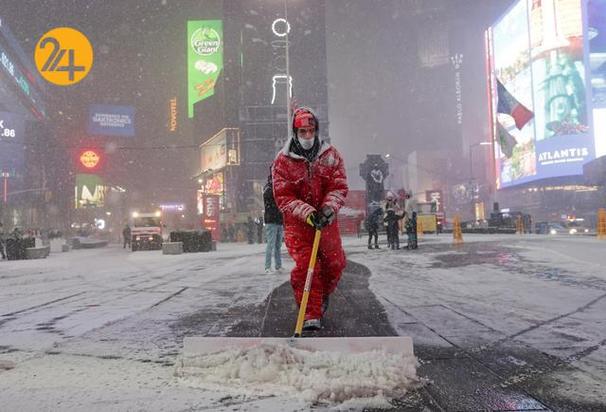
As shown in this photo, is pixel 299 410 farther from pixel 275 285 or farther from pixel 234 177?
pixel 234 177

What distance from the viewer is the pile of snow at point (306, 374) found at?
2.26 m

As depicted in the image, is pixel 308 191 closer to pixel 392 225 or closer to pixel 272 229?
pixel 272 229

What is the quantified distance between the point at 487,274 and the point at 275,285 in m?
3.42

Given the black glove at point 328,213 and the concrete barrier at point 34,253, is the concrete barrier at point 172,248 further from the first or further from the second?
the black glove at point 328,213

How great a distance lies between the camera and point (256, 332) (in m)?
3.59

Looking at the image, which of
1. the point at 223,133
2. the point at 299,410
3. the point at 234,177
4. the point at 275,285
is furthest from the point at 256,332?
the point at 223,133

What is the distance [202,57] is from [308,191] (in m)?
77.0

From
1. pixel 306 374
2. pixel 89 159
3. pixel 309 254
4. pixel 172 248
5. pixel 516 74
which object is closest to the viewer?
pixel 306 374

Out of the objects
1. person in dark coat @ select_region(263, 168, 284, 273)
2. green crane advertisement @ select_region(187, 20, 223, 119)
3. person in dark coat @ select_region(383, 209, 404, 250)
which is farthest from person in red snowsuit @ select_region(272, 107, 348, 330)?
green crane advertisement @ select_region(187, 20, 223, 119)

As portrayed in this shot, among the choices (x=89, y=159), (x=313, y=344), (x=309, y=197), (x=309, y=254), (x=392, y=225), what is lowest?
(x=313, y=344)

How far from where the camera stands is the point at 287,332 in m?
3.50

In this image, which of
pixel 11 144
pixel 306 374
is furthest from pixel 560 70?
pixel 11 144

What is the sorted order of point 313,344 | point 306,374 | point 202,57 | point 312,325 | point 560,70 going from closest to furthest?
point 306,374, point 313,344, point 312,325, point 560,70, point 202,57

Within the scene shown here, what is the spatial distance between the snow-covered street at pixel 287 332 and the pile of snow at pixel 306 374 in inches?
2.9
